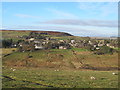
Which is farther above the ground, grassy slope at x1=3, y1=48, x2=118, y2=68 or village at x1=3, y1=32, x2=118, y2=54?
village at x1=3, y1=32, x2=118, y2=54

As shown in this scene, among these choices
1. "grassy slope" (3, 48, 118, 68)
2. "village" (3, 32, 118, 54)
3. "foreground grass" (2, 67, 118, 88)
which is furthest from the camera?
"village" (3, 32, 118, 54)

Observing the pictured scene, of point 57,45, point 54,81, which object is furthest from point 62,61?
point 54,81

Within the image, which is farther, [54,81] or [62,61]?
[62,61]

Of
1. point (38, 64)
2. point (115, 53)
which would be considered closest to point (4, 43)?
point (38, 64)

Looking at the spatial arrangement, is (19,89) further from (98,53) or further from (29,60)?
→ (98,53)

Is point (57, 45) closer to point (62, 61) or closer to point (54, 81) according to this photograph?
point (62, 61)

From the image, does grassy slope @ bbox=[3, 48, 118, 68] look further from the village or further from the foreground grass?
the foreground grass

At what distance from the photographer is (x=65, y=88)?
62.7ft

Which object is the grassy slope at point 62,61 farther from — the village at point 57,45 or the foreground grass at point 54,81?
the foreground grass at point 54,81

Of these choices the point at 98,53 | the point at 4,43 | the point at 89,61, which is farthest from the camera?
the point at 4,43

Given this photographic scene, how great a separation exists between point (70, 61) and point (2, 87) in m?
53.0

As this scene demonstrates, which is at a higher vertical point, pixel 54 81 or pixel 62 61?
pixel 54 81

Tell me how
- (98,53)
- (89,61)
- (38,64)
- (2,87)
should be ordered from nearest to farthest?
1. (2,87)
2. (38,64)
3. (89,61)
4. (98,53)

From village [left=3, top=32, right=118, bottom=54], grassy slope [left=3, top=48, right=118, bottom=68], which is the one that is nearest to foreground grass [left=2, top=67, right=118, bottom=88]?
grassy slope [left=3, top=48, right=118, bottom=68]
